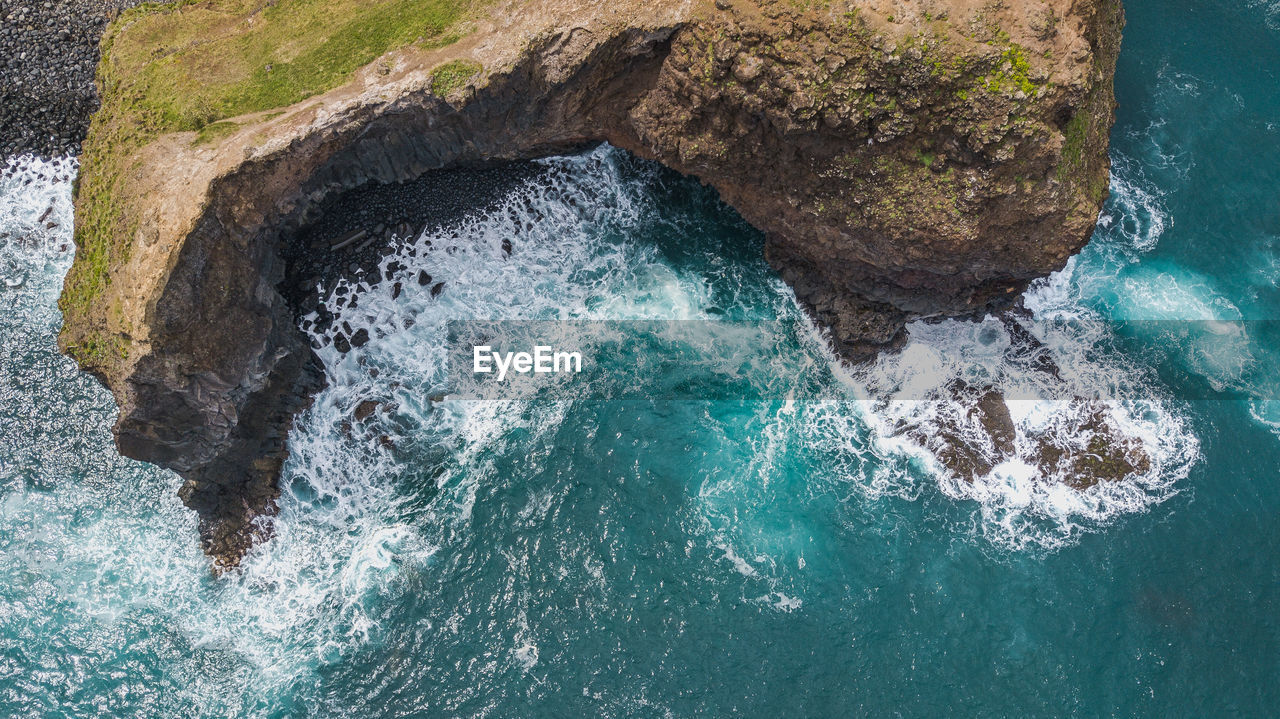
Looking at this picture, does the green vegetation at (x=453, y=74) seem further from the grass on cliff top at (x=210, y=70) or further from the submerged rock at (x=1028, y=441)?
the submerged rock at (x=1028, y=441)

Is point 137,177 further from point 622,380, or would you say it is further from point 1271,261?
point 1271,261

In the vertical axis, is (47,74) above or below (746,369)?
above

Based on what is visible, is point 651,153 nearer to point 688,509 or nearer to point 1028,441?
point 688,509

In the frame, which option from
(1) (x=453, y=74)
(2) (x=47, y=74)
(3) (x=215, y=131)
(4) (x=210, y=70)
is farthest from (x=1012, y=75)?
(2) (x=47, y=74)

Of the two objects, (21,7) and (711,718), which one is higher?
(21,7)

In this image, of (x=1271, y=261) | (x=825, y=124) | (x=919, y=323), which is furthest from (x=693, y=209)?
(x=1271, y=261)

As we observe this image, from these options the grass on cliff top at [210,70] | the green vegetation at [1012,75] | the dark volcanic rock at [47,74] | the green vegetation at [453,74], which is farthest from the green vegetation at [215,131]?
the green vegetation at [1012,75]
